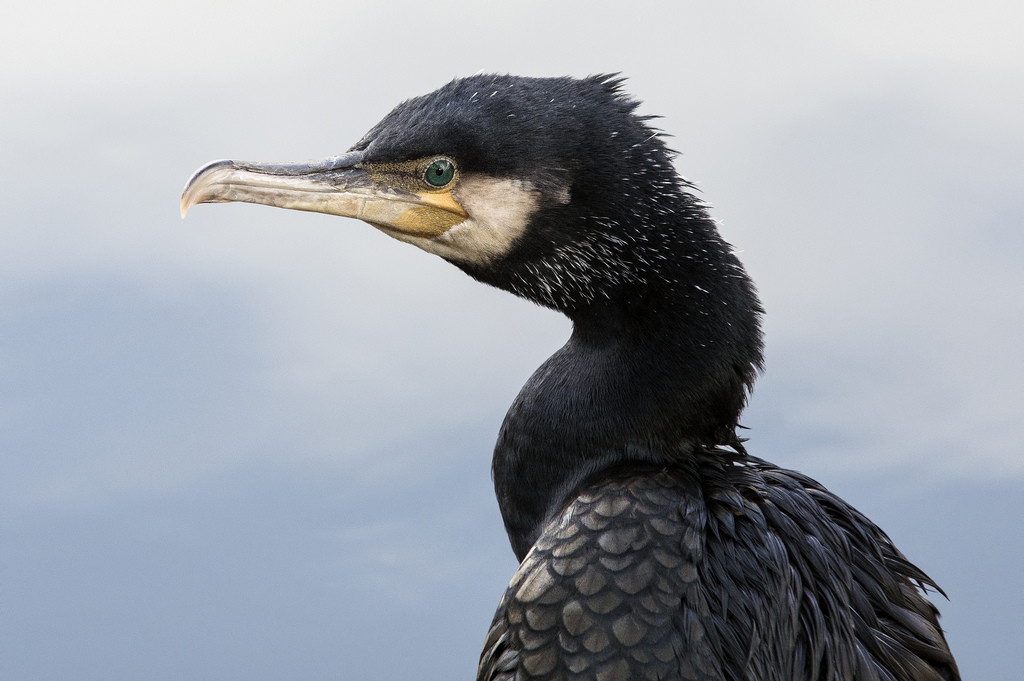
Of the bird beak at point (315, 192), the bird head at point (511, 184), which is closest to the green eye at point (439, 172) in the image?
the bird head at point (511, 184)

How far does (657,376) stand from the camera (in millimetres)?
3664

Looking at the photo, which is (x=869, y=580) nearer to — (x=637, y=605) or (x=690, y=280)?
(x=637, y=605)

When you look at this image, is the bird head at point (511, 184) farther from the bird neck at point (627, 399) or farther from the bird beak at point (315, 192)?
the bird neck at point (627, 399)

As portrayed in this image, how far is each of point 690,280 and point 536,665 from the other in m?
1.28

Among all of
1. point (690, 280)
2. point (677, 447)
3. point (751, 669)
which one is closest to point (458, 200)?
point (690, 280)

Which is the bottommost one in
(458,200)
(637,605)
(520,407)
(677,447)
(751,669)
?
(751,669)

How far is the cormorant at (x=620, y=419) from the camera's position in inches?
132

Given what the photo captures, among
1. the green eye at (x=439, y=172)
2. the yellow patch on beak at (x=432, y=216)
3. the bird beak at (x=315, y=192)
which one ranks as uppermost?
the bird beak at (x=315, y=192)

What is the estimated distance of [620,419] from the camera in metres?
3.68

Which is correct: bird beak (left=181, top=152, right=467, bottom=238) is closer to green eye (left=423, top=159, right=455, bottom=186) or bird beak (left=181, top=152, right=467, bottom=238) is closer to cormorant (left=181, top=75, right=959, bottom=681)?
cormorant (left=181, top=75, right=959, bottom=681)

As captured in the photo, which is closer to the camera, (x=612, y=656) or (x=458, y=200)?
(x=612, y=656)

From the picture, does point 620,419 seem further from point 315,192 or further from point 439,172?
point 315,192

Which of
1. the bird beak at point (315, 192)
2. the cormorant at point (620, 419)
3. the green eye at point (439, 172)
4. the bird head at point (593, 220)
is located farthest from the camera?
the bird beak at point (315, 192)

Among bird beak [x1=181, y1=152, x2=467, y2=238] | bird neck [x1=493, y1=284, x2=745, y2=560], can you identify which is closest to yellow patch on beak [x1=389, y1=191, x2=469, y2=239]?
bird beak [x1=181, y1=152, x2=467, y2=238]
